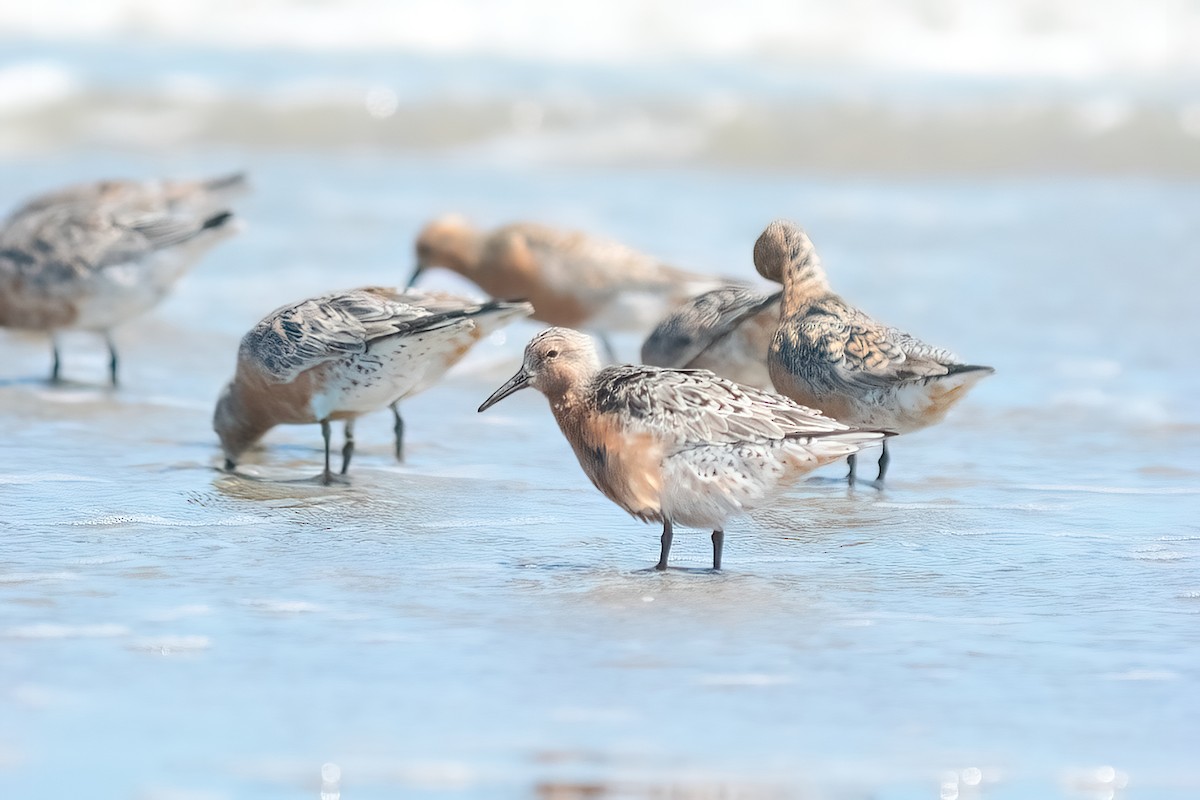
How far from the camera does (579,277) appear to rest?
33.7ft

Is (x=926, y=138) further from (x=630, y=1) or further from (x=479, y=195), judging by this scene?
(x=630, y=1)

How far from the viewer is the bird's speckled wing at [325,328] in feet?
22.9

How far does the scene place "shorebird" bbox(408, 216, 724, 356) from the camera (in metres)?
10.2

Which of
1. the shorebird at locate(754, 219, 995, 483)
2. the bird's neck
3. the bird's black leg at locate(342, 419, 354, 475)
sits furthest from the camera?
the bird's neck

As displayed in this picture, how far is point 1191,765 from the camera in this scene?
13.1 feet

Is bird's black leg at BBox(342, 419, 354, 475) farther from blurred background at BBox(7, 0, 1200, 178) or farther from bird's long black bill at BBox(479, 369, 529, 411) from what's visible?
blurred background at BBox(7, 0, 1200, 178)

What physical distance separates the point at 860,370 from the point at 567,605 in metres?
2.11

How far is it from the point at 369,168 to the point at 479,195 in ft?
6.30

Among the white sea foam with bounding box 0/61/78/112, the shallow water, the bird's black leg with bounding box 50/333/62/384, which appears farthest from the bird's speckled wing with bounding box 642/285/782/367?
the white sea foam with bounding box 0/61/78/112

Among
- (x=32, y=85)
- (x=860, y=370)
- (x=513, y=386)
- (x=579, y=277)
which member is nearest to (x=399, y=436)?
(x=513, y=386)

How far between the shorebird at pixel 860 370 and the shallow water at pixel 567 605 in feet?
1.23

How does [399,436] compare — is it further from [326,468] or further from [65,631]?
[65,631]

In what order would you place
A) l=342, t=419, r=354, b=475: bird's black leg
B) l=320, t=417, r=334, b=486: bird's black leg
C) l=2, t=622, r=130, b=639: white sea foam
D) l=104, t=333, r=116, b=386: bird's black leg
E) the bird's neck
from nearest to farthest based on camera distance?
l=2, t=622, r=130, b=639: white sea foam
l=320, t=417, r=334, b=486: bird's black leg
l=342, t=419, r=354, b=475: bird's black leg
the bird's neck
l=104, t=333, r=116, b=386: bird's black leg

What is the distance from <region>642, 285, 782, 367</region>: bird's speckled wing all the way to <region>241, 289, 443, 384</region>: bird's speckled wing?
1.56 metres
